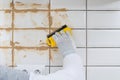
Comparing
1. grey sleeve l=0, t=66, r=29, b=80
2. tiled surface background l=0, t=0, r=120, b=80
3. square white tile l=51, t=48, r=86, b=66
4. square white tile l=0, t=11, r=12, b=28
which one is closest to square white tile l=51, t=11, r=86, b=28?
tiled surface background l=0, t=0, r=120, b=80

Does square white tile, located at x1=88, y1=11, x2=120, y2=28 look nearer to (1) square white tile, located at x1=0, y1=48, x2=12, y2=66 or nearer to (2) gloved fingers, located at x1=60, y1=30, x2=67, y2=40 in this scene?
(2) gloved fingers, located at x1=60, y1=30, x2=67, y2=40

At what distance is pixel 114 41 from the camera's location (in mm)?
1355

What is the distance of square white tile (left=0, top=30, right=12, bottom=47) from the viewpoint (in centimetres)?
134

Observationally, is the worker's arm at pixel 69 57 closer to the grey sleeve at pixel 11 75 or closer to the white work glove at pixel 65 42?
the white work glove at pixel 65 42

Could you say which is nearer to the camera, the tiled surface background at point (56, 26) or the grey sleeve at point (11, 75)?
the grey sleeve at point (11, 75)

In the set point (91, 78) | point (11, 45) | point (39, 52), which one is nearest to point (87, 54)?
point (91, 78)

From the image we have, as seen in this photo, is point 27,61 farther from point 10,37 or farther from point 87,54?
point 87,54

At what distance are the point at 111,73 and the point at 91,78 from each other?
12cm

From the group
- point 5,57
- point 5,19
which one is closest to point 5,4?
point 5,19

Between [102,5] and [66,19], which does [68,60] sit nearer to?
[66,19]

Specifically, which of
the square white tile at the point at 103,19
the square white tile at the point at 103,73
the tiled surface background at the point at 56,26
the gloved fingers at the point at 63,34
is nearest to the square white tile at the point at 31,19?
the tiled surface background at the point at 56,26

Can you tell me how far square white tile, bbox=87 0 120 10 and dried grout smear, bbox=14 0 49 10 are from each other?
0.26 metres

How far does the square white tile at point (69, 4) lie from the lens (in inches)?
52.9

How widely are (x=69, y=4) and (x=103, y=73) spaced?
454mm
